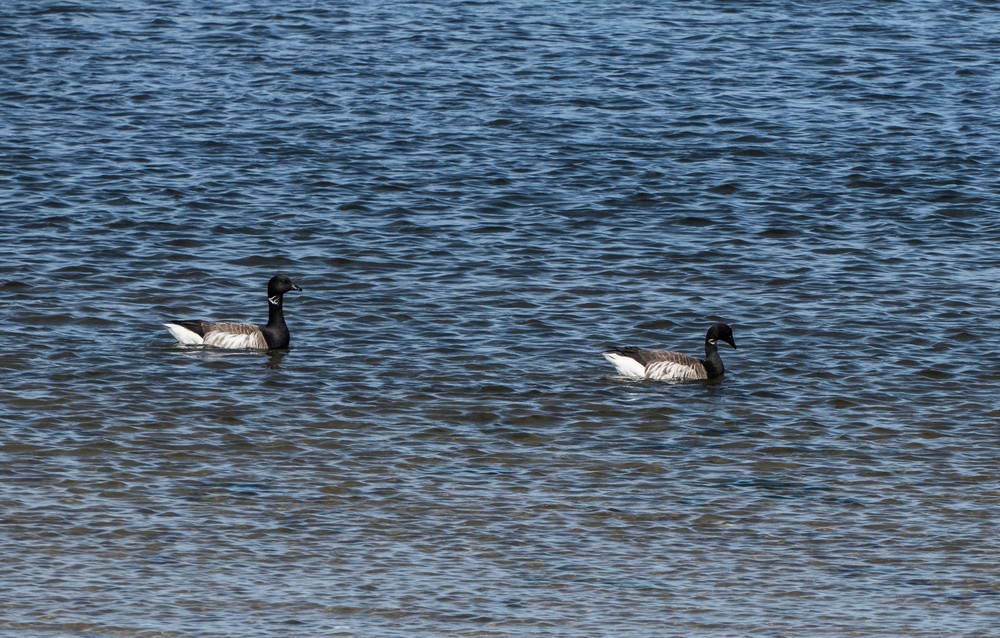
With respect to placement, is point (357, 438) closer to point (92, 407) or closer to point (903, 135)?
point (92, 407)

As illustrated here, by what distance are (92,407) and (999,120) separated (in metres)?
20.7

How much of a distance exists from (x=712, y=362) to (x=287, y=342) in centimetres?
516

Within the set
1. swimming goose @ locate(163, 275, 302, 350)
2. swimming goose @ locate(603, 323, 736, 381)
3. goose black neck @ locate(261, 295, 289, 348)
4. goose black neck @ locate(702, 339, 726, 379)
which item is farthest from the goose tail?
goose black neck @ locate(702, 339, 726, 379)

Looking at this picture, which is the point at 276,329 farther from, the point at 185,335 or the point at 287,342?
the point at 185,335

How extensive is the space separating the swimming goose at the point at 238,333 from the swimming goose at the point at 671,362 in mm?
4057

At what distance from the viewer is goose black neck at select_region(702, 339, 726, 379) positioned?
66.1 feet

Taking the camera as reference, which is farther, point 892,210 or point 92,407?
point 892,210

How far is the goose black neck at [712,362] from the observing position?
20.2m

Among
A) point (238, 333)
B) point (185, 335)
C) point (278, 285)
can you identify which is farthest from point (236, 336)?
point (278, 285)

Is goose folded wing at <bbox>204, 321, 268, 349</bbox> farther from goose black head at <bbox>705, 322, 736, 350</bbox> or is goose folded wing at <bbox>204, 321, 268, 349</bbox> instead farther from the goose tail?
goose black head at <bbox>705, 322, 736, 350</bbox>

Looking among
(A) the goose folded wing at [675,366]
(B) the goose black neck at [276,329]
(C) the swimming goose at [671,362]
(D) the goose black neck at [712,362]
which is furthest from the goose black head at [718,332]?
(B) the goose black neck at [276,329]

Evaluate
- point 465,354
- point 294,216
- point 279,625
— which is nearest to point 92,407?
point 465,354

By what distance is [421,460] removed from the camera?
55.0 ft

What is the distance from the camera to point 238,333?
2108cm
